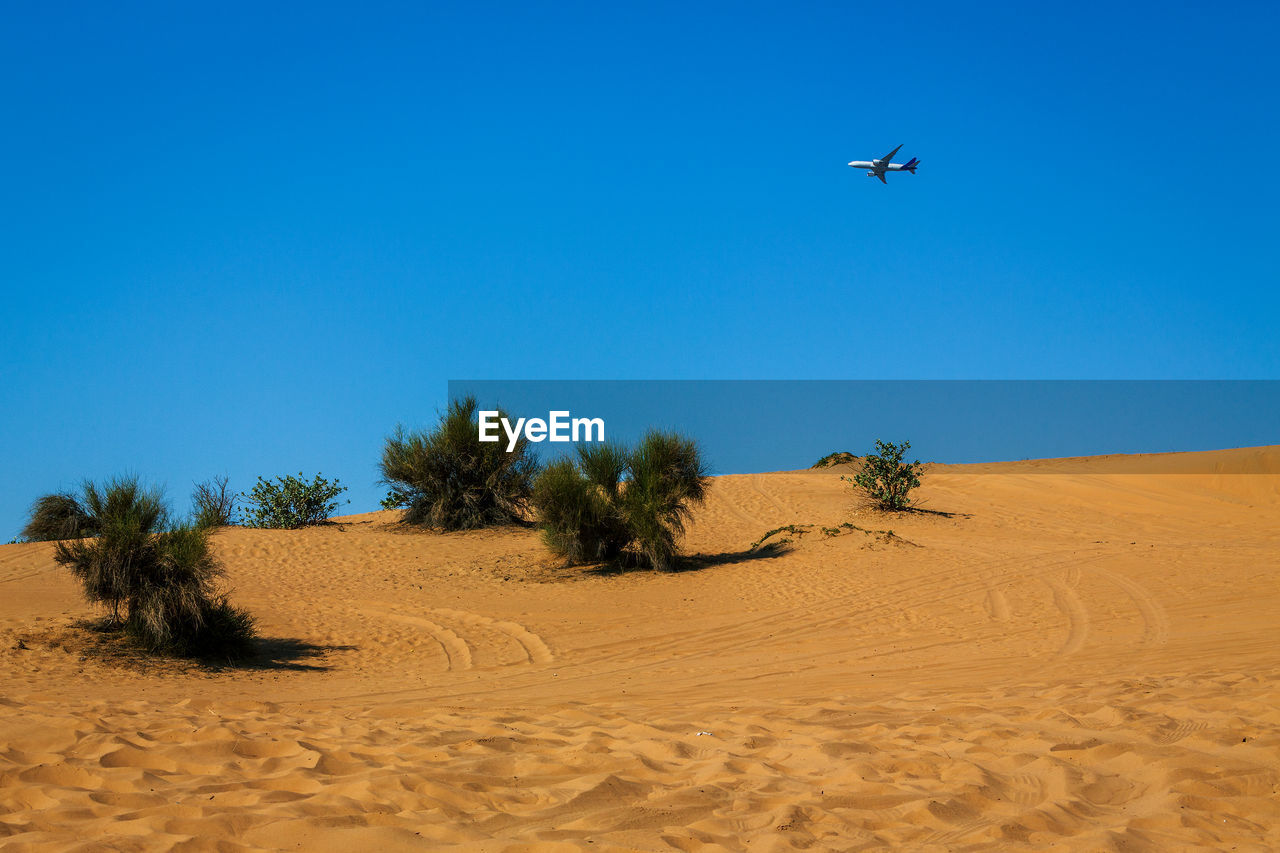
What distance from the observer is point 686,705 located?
8.03 metres

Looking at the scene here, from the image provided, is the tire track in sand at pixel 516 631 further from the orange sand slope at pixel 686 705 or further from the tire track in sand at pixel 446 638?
Answer: the tire track in sand at pixel 446 638

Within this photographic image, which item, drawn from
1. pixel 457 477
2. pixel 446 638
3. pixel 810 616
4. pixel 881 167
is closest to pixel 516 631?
pixel 446 638

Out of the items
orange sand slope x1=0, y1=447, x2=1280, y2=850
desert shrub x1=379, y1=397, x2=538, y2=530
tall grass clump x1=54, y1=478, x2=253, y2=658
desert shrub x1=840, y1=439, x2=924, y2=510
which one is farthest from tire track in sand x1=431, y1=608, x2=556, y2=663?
A: desert shrub x1=840, y1=439, x2=924, y2=510

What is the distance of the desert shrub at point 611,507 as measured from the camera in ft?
59.3

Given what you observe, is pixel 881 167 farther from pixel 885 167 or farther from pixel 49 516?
pixel 49 516

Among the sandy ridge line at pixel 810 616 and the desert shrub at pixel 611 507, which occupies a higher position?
the desert shrub at pixel 611 507

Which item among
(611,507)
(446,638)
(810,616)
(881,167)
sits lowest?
Result: (446,638)

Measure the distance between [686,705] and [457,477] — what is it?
17095 mm

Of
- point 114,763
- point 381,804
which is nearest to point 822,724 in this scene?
point 381,804

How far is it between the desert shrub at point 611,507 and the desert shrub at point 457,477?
5.10 metres

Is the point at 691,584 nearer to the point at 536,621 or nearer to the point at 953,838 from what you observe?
the point at 536,621

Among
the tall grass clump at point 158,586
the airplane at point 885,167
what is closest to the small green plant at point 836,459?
the airplane at point 885,167

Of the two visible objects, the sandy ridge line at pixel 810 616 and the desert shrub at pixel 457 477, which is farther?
the desert shrub at pixel 457 477

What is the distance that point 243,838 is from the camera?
4.01 m
